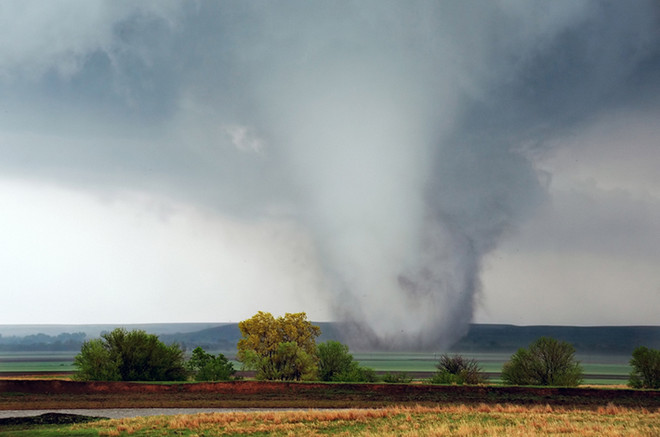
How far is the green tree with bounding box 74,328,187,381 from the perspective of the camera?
133 feet

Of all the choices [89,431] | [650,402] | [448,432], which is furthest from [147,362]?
[650,402]

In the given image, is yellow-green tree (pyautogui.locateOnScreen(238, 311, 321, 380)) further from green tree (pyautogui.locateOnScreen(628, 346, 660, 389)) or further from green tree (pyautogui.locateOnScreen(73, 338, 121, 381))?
green tree (pyautogui.locateOnScreen(628, 346, 660, 389))

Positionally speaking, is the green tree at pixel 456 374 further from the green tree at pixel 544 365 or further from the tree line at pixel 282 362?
the green tree at pixel 544 365

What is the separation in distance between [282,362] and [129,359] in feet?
43.1

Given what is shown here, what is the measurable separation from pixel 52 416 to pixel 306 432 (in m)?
13.9

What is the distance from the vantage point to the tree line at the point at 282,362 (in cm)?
4206

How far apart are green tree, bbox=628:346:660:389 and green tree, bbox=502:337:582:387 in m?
4.94

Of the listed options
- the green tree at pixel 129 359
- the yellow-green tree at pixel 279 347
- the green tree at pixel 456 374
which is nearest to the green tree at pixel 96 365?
the green tree at pixel 129 359

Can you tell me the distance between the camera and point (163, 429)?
23906 millimetres

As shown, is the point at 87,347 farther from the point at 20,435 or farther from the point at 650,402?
the point at 650,402

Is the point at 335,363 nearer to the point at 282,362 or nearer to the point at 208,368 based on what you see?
the point at 282,362

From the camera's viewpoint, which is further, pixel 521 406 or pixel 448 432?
pixel 521 406

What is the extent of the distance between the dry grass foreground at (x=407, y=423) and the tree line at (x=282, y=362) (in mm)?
15362

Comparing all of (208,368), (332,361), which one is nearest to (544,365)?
(332,361)
